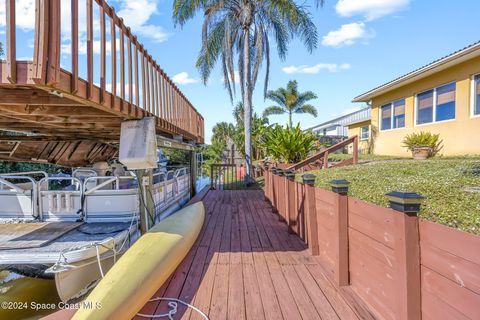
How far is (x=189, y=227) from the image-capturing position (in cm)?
415

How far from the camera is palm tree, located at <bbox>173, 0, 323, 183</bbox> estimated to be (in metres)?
10.5

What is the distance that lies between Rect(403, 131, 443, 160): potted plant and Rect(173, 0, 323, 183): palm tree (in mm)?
4921

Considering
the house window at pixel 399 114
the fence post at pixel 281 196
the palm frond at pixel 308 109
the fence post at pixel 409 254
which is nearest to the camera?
the fence post at pixel 409 254

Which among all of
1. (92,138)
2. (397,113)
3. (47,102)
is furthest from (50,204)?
(397,113)

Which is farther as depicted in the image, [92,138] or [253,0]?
[253,0]

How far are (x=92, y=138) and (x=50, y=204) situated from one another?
384 cm

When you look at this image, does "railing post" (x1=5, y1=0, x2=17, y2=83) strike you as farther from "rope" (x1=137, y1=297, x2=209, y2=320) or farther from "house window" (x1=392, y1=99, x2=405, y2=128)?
"house window" (x1=392, y1=99, x2=405, y2=128)

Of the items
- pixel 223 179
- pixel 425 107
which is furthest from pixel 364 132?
pixel 223 179

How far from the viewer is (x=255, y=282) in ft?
9.54

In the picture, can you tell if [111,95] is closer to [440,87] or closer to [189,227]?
[189,227]

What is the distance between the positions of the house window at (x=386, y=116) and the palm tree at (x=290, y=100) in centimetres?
1311

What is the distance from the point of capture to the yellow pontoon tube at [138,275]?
221 centimetres

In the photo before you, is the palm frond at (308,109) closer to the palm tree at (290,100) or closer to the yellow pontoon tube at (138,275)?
the palm tree at (290,100)

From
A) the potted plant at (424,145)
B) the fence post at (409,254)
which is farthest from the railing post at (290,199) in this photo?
the potted plant at (424,145)
